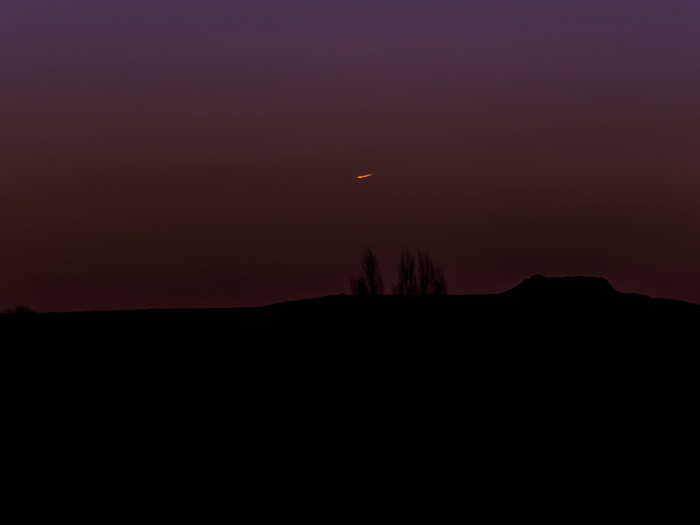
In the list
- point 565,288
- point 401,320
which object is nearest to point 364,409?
point 401,320

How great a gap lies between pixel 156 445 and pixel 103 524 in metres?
1.97

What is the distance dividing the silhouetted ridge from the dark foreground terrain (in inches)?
44.0

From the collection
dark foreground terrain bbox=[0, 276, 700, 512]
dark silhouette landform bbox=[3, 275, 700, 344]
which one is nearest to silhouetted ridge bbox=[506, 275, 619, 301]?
dark silhouette landform bbox=[3, 275, 700, 344]

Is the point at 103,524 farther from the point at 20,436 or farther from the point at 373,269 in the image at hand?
the point at 373,269

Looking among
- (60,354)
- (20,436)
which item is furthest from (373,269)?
(20,436)

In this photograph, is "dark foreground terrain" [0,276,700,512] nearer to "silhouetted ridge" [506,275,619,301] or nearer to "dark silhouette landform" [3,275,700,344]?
"dark silhouette landform" [3,275,700,344]

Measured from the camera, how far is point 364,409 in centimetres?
1412

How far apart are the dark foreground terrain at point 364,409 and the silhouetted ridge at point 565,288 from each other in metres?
1.12

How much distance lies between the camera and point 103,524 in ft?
36.9

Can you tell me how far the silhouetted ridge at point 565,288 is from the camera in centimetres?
2033

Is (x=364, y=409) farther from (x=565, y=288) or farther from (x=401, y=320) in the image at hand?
(x=565, y=288)

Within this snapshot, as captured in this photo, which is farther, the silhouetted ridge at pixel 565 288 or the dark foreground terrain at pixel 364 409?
the silhouetted ridge at pixel 565 288

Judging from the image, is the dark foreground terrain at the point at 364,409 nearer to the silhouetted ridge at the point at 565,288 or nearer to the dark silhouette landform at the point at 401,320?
the dark silhouette landform at the point at 401,320

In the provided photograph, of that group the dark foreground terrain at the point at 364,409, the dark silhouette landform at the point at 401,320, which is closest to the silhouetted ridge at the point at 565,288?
the dark silhouette landform at the point at 401,320
